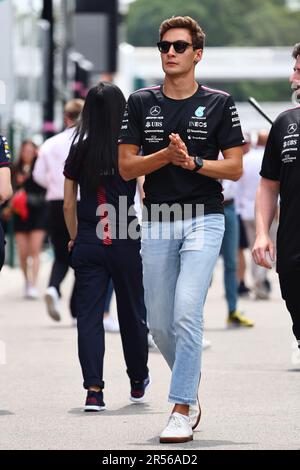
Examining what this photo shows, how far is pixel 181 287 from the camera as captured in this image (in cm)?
784

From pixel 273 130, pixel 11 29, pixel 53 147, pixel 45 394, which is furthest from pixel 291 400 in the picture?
Result: pixel 11 29

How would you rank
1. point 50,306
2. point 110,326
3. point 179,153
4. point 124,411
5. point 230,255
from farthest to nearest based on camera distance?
point 230,255 → point 50,306 → point 110,326 → point 124,411 → point 179,153

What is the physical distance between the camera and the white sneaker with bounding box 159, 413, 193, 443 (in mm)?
7699

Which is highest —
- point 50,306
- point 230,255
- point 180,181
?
point 180,181

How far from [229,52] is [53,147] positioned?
8511 centimetres

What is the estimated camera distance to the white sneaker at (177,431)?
7.70 m

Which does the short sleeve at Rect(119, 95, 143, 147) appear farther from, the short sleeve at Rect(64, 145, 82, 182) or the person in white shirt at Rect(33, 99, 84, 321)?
the person in white shirt at Rect(33, 99, 84, 321)

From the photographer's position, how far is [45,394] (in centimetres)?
976

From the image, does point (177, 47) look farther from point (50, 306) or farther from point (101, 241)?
point (50, 306)

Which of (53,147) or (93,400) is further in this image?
(53,147)

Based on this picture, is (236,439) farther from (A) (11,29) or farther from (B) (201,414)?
(A) (11,29)

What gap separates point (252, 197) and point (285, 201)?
35.3 feet

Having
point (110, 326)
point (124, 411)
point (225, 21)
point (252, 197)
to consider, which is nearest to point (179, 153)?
point (124, 411)

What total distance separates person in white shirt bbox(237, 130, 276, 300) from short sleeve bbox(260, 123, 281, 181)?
10.1m
